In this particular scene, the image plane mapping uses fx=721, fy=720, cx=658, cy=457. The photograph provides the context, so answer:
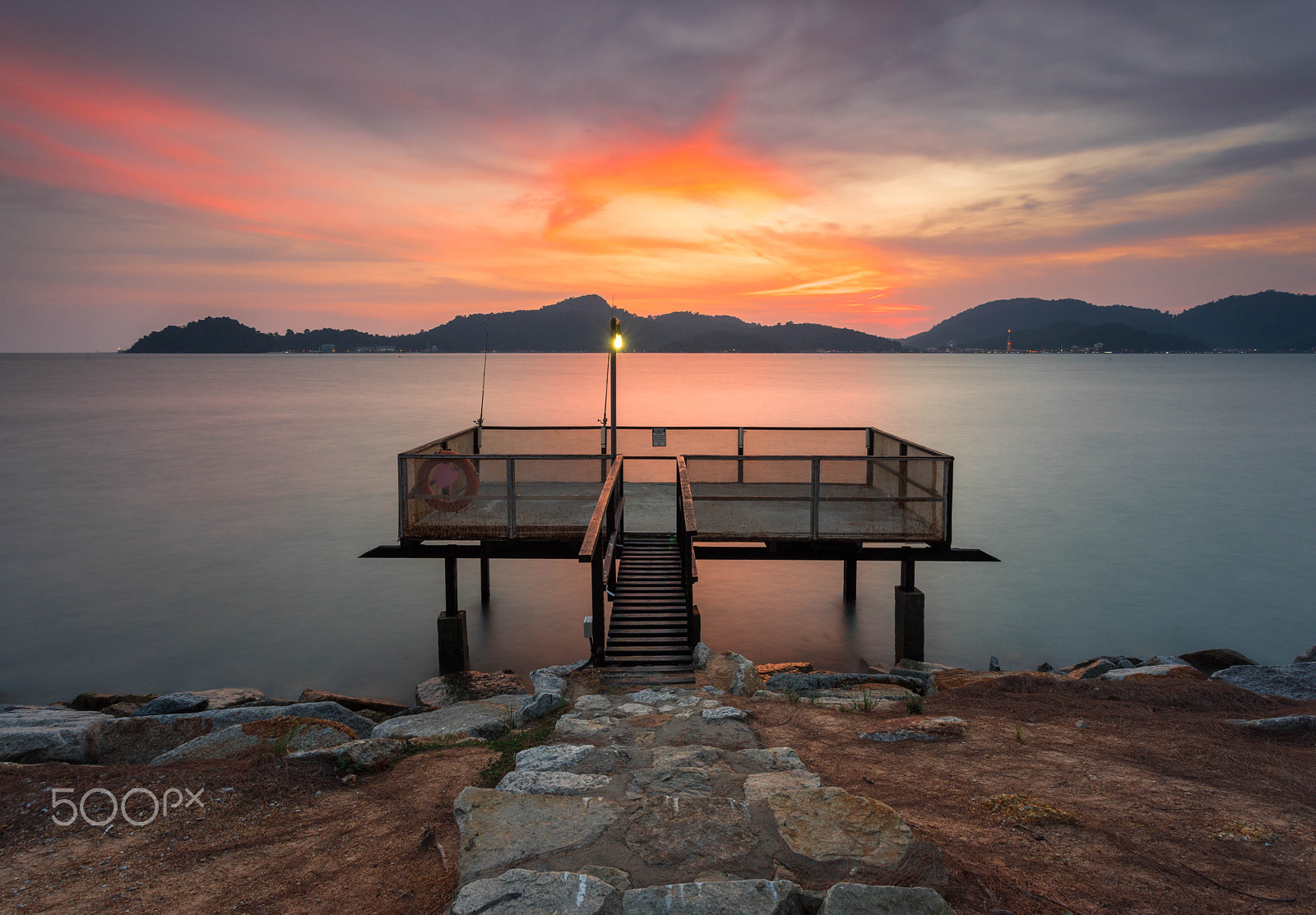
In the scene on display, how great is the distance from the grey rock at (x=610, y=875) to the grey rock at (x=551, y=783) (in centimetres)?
96

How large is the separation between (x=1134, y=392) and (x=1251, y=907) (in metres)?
123

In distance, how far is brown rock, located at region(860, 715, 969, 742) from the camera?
20.5ft

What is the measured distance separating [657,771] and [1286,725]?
18.4 ft

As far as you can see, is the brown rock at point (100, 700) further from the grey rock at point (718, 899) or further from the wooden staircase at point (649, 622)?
the grey rock at point (718, 899)

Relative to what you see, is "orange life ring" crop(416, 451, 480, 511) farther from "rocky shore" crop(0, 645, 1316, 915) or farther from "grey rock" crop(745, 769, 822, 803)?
"grey rock" crop(745, 769, 822, 803)

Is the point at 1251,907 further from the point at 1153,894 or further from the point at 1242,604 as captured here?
the point at 1242,604

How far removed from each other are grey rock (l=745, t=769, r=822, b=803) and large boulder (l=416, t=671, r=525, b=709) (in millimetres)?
8061

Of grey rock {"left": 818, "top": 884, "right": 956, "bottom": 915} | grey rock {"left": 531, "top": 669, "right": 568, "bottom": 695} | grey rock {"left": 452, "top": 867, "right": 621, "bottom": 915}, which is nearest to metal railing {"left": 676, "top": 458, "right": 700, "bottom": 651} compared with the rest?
grey rock {"left": 531, "top": 669, "right": 568, "bottom": 695}

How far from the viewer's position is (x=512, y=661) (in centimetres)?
1556

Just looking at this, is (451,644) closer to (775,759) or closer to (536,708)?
(536,708)

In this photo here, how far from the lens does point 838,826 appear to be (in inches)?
171

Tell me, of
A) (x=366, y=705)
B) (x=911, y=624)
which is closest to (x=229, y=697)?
(x=366, y=705)

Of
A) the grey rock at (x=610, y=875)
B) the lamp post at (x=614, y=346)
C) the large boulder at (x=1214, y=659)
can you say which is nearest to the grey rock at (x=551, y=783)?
the grey rock at (x=610, y=875)

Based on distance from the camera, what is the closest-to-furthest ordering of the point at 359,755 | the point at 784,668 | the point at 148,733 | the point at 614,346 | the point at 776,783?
the point at 776,783 < the point at 359,755 < the point at 148,733 < the point at 784,668 < the point at 614,346
